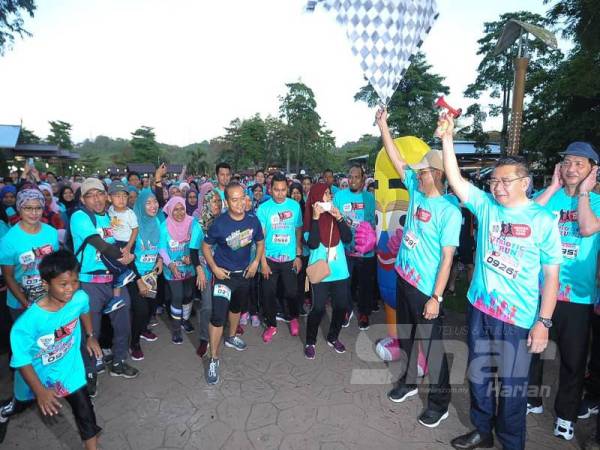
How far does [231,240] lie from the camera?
3.72m

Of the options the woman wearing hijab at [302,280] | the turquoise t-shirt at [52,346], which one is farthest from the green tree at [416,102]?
the turquoise t-shirt at [52,346]

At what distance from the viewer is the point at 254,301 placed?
17.2 ft

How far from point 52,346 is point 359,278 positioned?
3546 millimetres

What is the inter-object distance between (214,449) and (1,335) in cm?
310

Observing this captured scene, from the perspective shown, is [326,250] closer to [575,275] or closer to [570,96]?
[575,275]

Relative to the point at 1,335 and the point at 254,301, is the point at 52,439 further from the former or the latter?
the point at 254,301

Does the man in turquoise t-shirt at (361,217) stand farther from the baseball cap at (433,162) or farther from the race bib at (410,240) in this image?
the baseball cap at (433,162)

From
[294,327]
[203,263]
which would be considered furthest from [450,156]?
[294,327]

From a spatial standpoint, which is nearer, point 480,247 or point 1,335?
point 480,247

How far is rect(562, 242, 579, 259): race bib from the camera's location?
268 cm

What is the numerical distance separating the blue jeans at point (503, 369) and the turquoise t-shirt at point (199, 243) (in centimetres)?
277

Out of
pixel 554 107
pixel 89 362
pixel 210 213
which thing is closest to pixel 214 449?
pixel 89 362

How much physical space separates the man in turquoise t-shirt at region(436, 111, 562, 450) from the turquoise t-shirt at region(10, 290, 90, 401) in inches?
108

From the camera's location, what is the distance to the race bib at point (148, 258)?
4.13 meters
